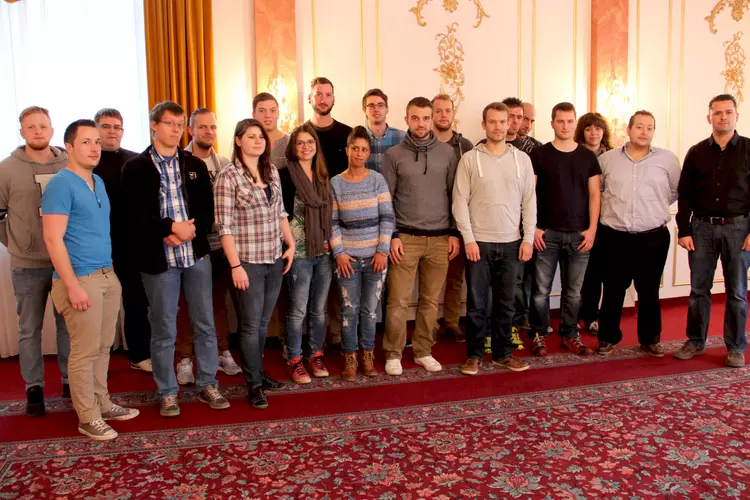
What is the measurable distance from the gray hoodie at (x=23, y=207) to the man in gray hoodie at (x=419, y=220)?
6.68 ft

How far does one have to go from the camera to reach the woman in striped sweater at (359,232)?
141 inches

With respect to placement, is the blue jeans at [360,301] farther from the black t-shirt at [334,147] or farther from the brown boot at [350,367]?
the black t-shirt at [334,147]

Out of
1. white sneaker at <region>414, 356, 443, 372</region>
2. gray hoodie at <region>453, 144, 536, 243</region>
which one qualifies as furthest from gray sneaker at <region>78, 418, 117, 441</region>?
gray hoodie at <region>453, 144, 536, 243</region>

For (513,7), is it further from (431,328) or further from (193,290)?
(193,290)

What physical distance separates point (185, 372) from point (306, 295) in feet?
3.08

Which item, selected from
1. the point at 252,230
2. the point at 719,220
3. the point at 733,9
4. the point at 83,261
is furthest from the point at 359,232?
the point at 733,9

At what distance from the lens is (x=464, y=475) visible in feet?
8.20

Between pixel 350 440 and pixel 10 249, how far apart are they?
7.15 feet

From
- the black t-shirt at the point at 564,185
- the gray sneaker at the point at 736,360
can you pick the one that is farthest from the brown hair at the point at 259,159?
the gray sneaker at the point at 736,360

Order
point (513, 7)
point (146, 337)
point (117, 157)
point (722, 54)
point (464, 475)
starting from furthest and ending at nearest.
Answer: point (722, 54) → point (513, 7) → point (146, 337) → point (117, 157) → point (464, 475)

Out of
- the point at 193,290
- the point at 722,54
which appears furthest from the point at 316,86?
the point at 722,54

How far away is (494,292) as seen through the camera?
3812 millimetres

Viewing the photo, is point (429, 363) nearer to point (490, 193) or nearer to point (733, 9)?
point (490, 193)

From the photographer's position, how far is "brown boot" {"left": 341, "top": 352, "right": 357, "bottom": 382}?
3.68m
